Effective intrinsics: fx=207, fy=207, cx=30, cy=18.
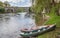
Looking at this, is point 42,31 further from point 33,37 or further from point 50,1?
point 50,1

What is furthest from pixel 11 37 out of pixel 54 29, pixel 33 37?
pixel 54 29

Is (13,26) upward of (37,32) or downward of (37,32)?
downward

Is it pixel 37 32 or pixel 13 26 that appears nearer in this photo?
pixel 37 32

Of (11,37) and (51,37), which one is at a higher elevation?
(51,37)

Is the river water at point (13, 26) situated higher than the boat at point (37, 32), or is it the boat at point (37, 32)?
the boat at point (37, 32)

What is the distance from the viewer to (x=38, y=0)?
28750 mm

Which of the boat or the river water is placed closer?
the boat

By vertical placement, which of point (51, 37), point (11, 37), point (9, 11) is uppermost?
point (51, 37)

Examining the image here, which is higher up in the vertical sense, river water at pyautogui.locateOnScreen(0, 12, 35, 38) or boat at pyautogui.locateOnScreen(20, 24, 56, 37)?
boat at pyautogui.locateOnScreen(20, 24, 56, 37)

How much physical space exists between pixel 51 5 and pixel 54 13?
111 inches

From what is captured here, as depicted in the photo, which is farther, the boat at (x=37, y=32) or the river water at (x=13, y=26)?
the river water at (x=13, y=26)

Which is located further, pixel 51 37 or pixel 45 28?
pixel 45 28

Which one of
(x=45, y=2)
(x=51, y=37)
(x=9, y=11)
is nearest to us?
(x=51, y=37)

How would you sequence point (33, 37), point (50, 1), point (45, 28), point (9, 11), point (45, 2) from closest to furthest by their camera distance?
point (33, 37) → point (45, 28) → point (45, 2) → point (50, 1) → point (9, 11)
